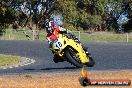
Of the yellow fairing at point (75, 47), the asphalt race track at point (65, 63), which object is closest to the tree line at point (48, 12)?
the asphalt race track at point (65, 63)

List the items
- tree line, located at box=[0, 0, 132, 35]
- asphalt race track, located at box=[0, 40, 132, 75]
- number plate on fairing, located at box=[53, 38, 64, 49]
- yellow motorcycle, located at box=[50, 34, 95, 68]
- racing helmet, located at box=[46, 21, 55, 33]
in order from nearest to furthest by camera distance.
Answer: racing helmet, located at box=[46, 21, 55, 33] → yellow motorcycle, located at box=[50, 34, 95, 68] → number plate on fairing, located at box=[53, 38, 64, 49] → asphalt race track, located at box=[0, 40, 132, 75] → tree line, located at box=[0, 0, 132, 35]

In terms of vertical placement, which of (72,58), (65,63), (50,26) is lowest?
(65,63)

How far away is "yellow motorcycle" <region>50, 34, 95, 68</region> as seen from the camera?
1088 cm

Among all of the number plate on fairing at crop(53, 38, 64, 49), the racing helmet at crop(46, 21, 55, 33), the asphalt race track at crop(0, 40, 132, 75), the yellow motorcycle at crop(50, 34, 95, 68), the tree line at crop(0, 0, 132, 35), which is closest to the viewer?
the racing helmet at crop(46, 21, 55, 33)

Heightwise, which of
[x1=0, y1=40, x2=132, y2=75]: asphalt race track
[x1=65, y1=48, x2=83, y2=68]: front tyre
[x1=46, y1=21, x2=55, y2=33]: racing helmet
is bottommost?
[x1=0, y1=40, x2=132, y2=75]: asphalt race track

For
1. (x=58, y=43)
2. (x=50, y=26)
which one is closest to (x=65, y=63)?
(x=58, y=43)

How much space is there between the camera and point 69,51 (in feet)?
37.1

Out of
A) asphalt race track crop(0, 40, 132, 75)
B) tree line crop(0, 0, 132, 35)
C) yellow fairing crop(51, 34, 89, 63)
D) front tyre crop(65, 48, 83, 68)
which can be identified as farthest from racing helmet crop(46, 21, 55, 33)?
tree line crop(0, 0, 132, 35)

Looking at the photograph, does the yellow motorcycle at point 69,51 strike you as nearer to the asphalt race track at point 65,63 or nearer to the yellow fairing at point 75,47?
the yellow fairing at point 75,47

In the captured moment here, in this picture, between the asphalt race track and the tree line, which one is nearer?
the asphalt race track

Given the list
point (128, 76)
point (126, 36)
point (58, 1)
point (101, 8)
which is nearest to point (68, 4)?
point (58, 1)

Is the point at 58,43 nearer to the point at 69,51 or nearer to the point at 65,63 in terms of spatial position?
the point at 69,51

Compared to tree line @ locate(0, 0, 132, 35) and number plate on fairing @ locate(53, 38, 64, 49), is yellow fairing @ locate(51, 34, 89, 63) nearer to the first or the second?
number plate on fairing @ locate(53, 38, 64, 49)

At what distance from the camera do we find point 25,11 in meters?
62.1
